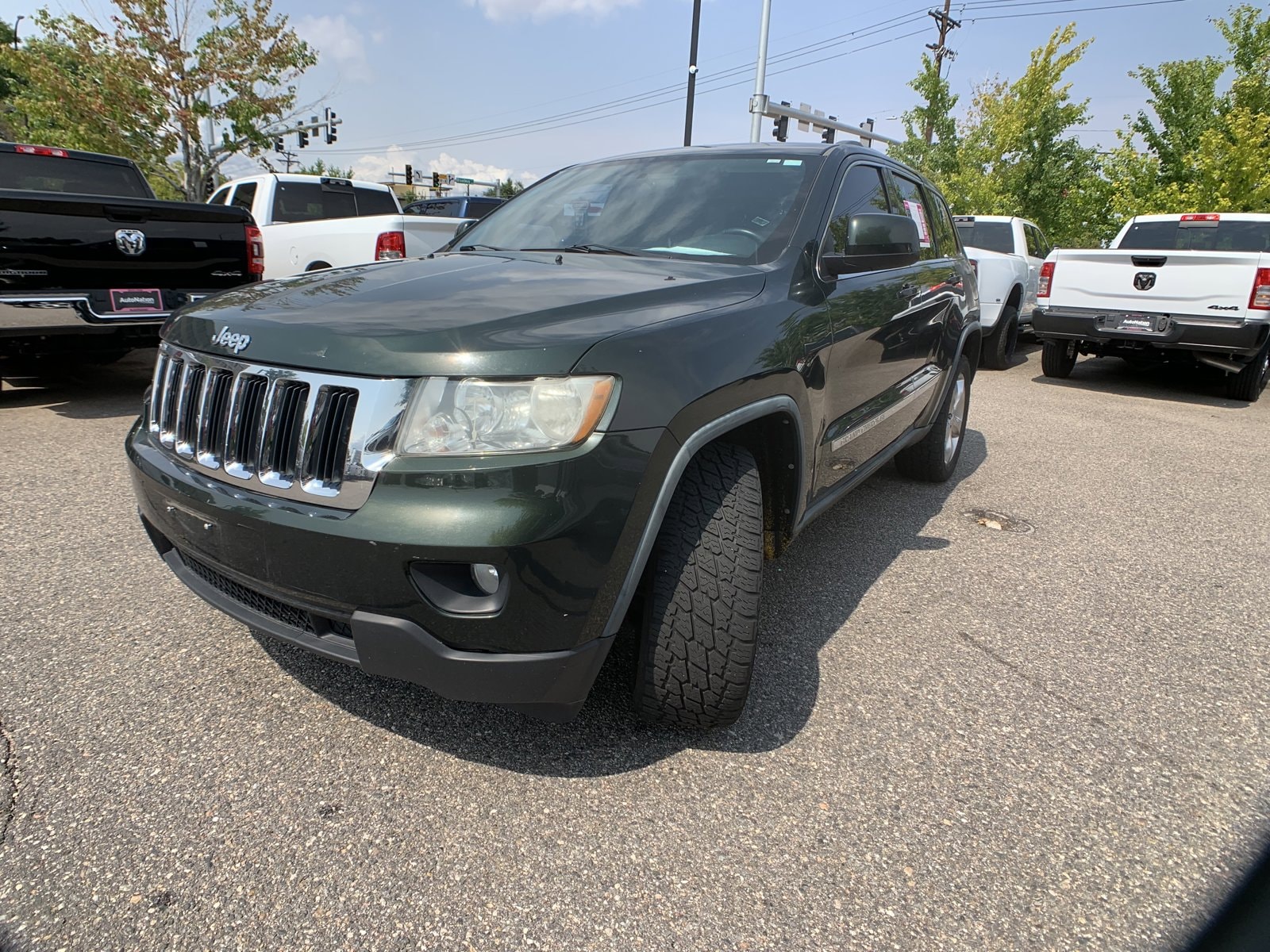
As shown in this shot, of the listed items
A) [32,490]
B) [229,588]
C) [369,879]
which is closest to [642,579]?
[369,879]

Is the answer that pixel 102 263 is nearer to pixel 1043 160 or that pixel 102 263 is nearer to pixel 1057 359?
pixel 1057 359

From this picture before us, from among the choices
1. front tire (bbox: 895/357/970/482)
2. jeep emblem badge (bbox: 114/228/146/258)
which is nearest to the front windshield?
front tire (bbox: 895/357/970/482)

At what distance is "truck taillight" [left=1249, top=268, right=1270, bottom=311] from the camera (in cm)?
707

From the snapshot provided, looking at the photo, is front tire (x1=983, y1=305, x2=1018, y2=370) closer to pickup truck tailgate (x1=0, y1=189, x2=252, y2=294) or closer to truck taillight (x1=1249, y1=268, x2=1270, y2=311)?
truck taillight (x1=1249, y1=268, x2=1270, y2=311)

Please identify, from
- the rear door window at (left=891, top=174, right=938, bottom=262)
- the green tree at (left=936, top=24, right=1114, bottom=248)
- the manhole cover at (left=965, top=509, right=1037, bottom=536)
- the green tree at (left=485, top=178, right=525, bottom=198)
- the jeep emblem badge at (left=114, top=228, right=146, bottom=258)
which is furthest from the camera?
the green tree at (left=485, top=178, right=525, bottom=198)

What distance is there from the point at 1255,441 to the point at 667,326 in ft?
21.9

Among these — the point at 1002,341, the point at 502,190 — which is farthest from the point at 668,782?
the point at 502,190

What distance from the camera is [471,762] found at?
2.13m

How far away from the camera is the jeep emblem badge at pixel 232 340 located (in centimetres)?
198

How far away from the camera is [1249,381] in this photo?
812cm

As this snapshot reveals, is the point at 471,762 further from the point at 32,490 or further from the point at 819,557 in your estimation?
the point at 32,490

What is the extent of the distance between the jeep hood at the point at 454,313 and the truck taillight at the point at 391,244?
14.8 feet

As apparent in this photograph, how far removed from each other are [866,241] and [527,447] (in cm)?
149

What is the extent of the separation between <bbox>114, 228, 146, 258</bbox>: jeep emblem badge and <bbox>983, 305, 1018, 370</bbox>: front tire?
8707mm
